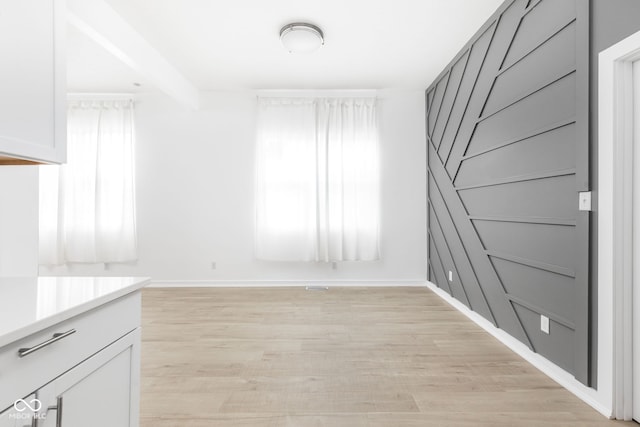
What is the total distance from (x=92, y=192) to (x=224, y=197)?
178 centimetres

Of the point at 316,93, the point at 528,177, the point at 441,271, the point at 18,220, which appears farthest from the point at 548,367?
the point at 316,93

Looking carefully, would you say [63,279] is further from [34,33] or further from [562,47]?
[562,47]

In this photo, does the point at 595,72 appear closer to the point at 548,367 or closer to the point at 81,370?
the point at 548,367

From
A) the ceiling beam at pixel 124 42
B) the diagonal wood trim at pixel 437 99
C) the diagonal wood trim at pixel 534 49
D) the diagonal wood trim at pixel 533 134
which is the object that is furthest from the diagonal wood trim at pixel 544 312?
the ceiling beam at pixel 124 42

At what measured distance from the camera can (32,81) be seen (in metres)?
1.14

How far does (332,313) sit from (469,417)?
185cm

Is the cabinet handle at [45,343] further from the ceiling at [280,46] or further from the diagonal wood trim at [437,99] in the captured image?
the diagonal wood trim at [437,99]

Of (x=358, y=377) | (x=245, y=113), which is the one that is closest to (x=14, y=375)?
(x=358, y=377)

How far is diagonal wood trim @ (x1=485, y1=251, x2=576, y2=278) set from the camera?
1.98 meters

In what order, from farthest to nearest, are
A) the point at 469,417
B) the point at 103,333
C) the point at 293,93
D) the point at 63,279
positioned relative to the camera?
the point at 293,93, the point at 469,417, the point at 63,279, the point at 103,333

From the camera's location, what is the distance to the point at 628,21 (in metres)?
1.59

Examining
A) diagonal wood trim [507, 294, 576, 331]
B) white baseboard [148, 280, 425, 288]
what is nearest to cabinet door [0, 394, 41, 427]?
diagonal wood trim [507, 294, 576, 331]

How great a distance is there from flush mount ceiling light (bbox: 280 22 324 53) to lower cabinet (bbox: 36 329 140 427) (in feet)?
9.18

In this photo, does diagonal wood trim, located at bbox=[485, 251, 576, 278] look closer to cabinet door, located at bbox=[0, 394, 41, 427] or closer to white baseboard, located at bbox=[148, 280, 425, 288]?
white baseboard, located at bbox=[148, 280, 425, 288]
